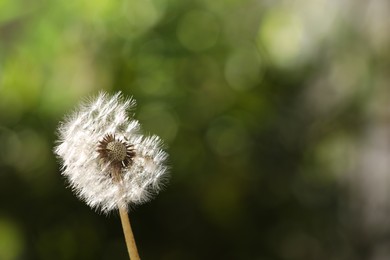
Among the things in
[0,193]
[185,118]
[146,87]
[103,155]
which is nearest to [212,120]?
[185,118]

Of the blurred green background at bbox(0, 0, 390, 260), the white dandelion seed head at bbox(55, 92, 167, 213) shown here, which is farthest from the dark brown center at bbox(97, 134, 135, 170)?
the blurred green background at bbox(0, 0, 390, 260)

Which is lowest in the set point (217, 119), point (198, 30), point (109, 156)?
point (109, 156)

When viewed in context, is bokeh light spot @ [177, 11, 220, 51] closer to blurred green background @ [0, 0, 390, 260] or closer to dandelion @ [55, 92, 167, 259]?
blurred green background @ [0, 0, 390, 260]

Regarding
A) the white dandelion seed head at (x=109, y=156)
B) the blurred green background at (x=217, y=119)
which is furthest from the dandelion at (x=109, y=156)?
the blurred green background at (x=217, y=119)

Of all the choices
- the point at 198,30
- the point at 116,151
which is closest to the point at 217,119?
the point at 198,30

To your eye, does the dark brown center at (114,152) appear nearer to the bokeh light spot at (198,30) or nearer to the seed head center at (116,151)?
the seed head center at (116,151)

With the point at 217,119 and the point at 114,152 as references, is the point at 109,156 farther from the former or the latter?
the point at 217,119
